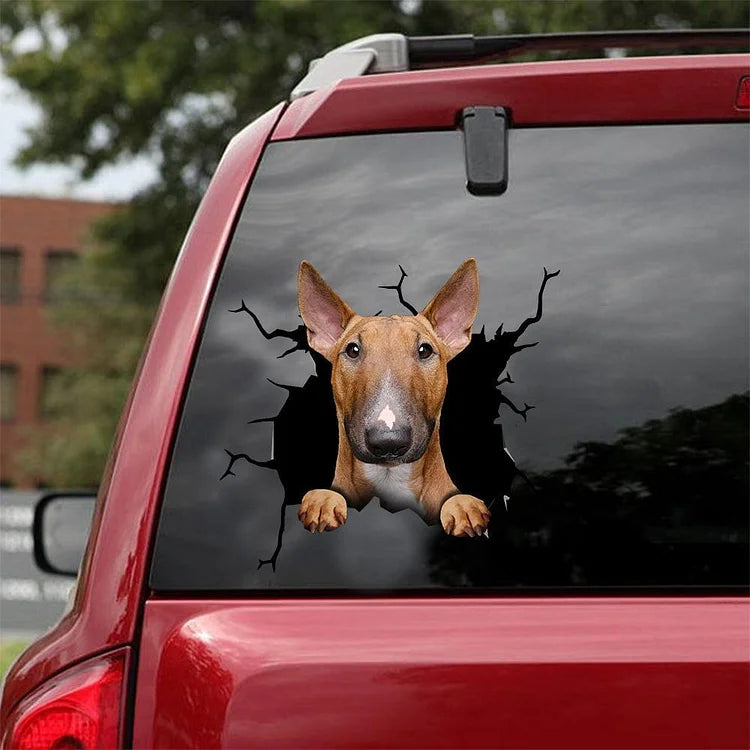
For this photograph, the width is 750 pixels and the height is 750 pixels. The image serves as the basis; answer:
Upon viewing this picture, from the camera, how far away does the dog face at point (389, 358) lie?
5.96 feet

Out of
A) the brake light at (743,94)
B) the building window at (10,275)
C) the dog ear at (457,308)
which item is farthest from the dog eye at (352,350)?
the building window at (10,275)

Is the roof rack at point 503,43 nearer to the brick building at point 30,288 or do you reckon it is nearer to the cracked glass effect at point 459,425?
the cracked glass effect at point 459,425

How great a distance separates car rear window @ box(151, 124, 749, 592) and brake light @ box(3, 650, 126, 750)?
16 cm

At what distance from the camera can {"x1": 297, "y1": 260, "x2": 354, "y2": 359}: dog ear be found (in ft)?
6.12

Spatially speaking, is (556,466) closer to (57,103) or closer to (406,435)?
(406,435)

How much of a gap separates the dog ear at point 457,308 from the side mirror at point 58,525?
1371mm

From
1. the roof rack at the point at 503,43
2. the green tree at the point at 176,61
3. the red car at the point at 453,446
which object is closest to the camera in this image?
the red car at the point at 453,446

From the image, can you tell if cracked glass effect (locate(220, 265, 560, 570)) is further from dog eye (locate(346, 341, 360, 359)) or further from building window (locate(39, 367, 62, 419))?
building window (locate(39, 367, 62, 419))

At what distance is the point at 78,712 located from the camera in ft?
5.90

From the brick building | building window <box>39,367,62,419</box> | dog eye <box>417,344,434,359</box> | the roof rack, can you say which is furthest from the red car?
the brick building

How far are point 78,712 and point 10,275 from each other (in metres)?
50.0

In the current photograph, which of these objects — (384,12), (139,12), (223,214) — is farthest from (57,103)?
(223,214)

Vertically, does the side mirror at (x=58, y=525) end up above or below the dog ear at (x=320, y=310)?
below

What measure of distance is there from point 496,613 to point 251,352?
0.50 m
